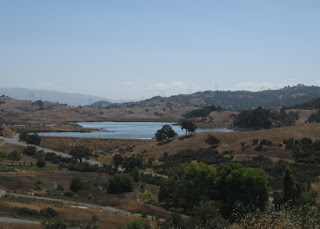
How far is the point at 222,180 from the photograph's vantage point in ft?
122

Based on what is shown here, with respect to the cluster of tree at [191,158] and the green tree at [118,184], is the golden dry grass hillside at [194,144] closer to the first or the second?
the cluster of tree at [191,158]

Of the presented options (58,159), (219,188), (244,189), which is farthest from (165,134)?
(244,189)

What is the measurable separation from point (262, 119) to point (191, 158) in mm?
81377

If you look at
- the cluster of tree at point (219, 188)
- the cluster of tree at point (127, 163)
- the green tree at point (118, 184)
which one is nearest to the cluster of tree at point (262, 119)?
the cluster of tree at point (127, 163)

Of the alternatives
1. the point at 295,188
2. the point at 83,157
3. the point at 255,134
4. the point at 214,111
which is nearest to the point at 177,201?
the point at 295,188

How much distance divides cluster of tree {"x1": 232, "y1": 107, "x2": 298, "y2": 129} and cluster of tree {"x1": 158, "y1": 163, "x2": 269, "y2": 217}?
109408 millimetres

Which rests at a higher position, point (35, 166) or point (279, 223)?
point (279, 223)

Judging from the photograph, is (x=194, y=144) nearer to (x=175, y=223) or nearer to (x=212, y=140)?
(x=212, y=140)

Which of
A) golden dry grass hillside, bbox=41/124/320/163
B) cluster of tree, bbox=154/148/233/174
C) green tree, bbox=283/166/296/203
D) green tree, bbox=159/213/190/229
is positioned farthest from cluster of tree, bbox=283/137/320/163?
green tree, bbox=159/213/190/229

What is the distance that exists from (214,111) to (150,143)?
104m

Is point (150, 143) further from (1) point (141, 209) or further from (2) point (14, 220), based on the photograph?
(2) point (14, 220)

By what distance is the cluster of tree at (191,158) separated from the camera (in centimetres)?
6600

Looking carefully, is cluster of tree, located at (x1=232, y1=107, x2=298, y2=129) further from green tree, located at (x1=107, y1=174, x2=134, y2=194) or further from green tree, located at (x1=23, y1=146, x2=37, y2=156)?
green tree, located at (x1=107, y1=174, x2=134, y2=194)

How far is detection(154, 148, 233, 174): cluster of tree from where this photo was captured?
2598 inches
